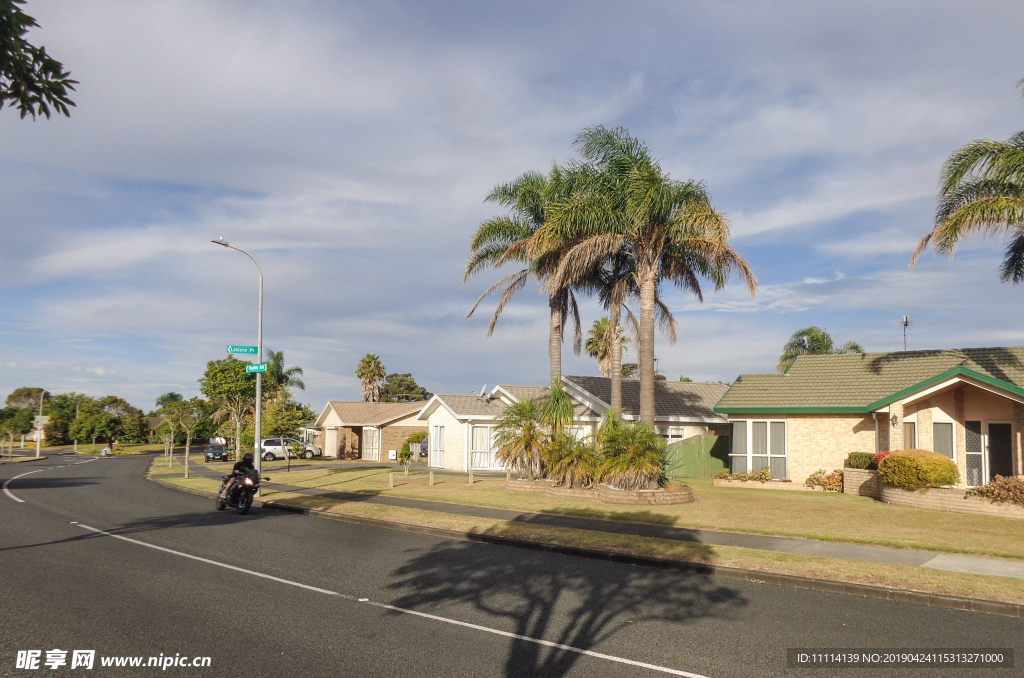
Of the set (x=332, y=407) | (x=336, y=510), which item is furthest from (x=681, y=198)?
(x=332, y=407)

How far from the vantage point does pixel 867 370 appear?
2677cm

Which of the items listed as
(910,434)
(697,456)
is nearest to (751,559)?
(910,434)

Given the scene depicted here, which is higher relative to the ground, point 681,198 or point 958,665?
point 681,198

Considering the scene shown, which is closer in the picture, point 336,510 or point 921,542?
point 921,542

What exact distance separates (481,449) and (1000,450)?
21590 millimetres

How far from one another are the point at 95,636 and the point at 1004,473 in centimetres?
2402

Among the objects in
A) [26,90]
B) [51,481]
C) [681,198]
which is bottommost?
[51,481]

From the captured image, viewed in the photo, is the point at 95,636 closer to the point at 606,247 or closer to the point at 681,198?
the point at 606,247

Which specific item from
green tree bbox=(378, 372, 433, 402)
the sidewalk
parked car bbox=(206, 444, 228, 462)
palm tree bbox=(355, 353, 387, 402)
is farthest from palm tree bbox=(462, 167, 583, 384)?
green tree bbox=(378, 372, 433, 402)

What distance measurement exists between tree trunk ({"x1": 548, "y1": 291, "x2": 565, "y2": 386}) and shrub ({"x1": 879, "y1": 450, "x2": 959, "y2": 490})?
1201cm

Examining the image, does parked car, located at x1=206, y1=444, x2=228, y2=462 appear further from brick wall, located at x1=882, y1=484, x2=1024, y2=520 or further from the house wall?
brick wall, located at x1=882, y1=484, x2=1024, y2=520

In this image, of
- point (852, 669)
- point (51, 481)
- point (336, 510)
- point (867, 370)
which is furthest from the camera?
point (51, 481)

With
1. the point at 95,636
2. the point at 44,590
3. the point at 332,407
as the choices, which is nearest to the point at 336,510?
the point at 44,590

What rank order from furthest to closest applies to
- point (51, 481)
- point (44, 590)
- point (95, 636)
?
point (51, 481)
point (44, 590)
point (95, 636)
